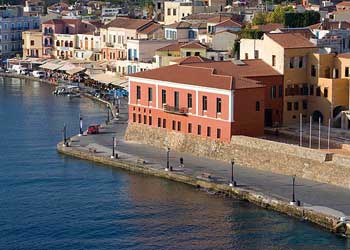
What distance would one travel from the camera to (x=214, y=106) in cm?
3120

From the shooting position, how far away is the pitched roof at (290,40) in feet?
111

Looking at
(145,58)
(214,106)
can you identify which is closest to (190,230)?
(214,106)

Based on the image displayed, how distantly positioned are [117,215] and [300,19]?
22.8 metres

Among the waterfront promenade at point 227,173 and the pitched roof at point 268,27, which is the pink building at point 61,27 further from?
the waterfront promenade at point 227,173

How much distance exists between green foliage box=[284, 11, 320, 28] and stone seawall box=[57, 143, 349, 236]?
15812 mm

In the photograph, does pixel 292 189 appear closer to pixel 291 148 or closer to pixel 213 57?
pixel 291 148

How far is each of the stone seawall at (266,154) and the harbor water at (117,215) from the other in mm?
2322

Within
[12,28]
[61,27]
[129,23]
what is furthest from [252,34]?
[12,28]

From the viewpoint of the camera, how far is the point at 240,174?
28.8 metres

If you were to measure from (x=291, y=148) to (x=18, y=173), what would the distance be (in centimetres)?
797

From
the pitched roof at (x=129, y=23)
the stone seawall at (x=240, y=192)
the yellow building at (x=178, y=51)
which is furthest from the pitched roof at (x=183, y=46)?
the stone seawall at (x=240, y=192)

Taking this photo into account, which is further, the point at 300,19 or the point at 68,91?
the point at 68,91

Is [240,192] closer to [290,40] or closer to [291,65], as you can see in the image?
[291,65]

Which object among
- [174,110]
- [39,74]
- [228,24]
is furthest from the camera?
[39,74]
